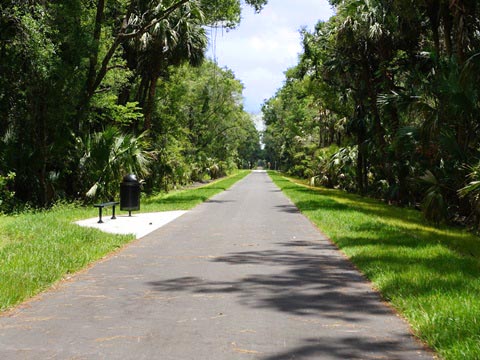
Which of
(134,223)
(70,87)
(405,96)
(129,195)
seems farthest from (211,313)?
(70,87)

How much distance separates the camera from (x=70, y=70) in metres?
19.3

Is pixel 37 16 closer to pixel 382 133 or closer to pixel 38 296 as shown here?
pixel 38 296

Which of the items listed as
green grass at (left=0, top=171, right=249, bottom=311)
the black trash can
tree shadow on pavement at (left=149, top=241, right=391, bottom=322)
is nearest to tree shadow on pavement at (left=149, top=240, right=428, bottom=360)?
tree shadow on pavement at (left=149, top=241, right=391, bottom=322)

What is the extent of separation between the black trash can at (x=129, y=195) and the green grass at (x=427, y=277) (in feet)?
22.1

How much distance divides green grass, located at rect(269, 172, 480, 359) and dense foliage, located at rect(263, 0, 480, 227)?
1.75 metres

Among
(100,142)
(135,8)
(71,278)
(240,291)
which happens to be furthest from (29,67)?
(240,291)

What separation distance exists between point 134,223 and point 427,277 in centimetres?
962

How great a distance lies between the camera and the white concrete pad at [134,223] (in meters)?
13.1

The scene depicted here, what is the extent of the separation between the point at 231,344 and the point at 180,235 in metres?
7.76

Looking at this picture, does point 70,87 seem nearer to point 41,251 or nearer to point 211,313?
point 41,251

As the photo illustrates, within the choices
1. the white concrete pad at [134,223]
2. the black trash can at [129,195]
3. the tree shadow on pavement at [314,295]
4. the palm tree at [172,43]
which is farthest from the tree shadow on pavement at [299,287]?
the palm tree at [172,43]

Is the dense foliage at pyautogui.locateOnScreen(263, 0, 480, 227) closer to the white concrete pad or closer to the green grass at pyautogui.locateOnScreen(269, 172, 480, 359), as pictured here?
the green grass at pyautogui.locateOnScreen(269, 172, 480, 359)

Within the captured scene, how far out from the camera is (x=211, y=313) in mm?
5652

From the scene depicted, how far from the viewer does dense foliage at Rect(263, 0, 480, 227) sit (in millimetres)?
14555
